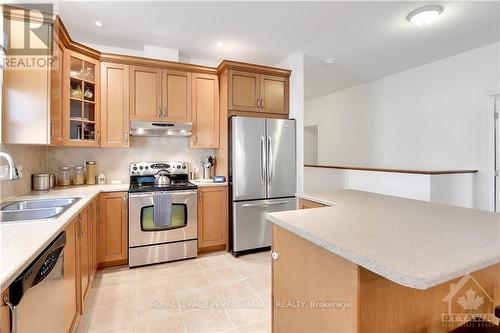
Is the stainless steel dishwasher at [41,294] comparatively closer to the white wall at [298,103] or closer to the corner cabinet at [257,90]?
the corner cabinet at [257,90]

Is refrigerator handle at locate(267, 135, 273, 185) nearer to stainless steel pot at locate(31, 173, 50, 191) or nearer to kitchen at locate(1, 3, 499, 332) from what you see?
kitchen at locate(1, 3, 499, 332)

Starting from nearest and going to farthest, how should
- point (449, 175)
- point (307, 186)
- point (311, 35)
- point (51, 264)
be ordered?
point (51, 264) → point (311, 35) → point (449, 175) → point (307, 186)

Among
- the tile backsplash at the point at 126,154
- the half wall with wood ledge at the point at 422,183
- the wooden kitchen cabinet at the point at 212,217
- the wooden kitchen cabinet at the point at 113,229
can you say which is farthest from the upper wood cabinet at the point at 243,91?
the wooden kitchen cabinet at the point at 113,229

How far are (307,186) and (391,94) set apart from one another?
2142 mm

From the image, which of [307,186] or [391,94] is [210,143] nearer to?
[307,186]

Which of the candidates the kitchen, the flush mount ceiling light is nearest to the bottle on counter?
the kitchen

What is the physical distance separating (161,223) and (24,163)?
4.51 ft

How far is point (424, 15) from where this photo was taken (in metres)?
2.41

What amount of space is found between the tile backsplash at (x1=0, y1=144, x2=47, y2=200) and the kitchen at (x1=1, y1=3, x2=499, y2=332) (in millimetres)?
17

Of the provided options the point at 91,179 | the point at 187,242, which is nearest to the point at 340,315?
the point at 187,242

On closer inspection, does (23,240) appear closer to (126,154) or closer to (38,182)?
(38,182)

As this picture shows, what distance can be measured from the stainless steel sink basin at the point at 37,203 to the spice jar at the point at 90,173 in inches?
38.2

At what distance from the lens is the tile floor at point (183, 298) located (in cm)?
185

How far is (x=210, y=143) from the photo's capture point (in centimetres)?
337
